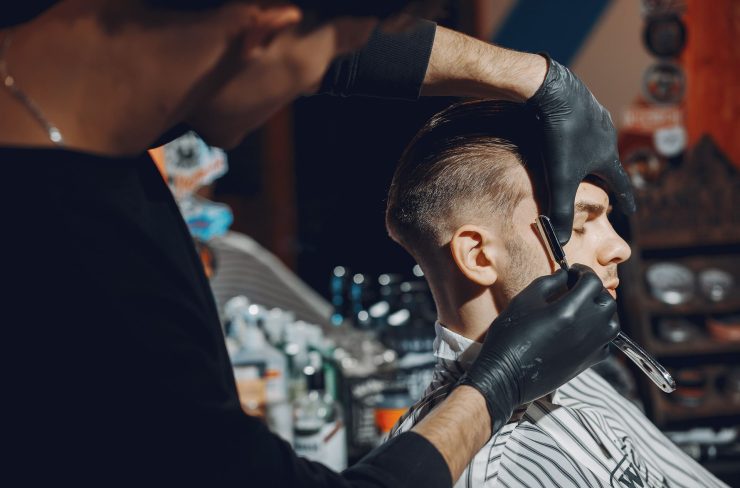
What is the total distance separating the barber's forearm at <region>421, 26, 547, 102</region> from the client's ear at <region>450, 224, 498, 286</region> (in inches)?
11.0

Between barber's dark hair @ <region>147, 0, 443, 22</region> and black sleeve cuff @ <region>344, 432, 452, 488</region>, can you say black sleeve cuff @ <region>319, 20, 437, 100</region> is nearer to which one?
barber's dark hair @ <region>147, 0, 443, 22</region>

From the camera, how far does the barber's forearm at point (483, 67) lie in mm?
1420

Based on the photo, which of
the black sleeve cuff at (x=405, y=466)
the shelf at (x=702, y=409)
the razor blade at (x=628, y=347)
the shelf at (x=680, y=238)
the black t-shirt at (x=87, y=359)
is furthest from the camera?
the shelf at (x=680, y=238)

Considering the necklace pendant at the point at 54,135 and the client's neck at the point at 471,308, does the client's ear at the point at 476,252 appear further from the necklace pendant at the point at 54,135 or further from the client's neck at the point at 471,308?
the necklace pendant at the point at 54,135

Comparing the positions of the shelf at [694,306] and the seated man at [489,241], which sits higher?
the seated man at [489,241]

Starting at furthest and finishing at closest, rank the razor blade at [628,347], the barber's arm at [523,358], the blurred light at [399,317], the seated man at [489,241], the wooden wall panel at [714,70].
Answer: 1. the wooden wall panel at [714,70]
2. the blurred light at [399,317]
3. the seated man at [489,241]
4. the razor blade at [628,347]
5. the barber's arm at [523,358]

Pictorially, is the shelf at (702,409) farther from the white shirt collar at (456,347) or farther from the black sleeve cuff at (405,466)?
the black sleeve cuff at (405,466)

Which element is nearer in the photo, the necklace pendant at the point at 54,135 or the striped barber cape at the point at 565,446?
the necklace pendant at the point at 54,135

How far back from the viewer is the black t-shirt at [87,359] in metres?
0.85

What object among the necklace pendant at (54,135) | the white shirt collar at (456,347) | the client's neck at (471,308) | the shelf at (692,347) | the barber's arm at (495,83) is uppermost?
the necklace pendant at (54,135)

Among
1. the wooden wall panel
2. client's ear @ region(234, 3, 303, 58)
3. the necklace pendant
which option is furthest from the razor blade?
the wooden wall panel

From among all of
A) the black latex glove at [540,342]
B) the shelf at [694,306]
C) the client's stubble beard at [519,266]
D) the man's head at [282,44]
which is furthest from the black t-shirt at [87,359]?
the shelf at [694,306]

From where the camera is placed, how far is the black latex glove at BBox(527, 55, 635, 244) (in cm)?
144

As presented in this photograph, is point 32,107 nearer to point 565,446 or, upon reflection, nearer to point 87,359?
point 87,359
